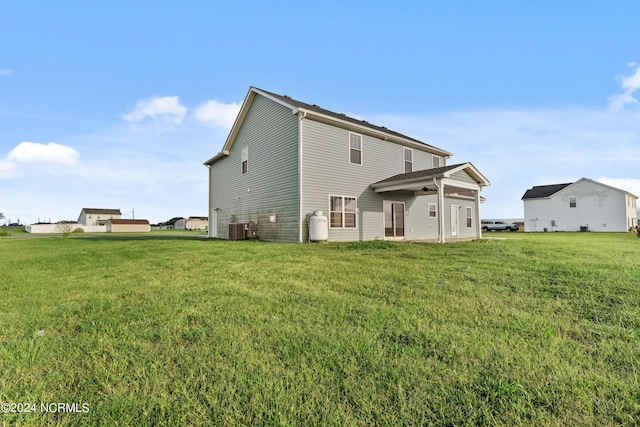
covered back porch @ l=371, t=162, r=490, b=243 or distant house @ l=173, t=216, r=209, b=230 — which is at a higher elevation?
covered back porch @ l=371, t=162, r=490, b=243

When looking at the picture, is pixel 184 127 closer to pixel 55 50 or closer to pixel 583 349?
pixel 55 50

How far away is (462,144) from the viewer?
18500 millimetres

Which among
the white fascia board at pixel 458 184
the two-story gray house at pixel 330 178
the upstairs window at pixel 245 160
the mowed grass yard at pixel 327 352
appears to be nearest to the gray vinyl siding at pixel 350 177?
the two-story gray house at pixel 330 178

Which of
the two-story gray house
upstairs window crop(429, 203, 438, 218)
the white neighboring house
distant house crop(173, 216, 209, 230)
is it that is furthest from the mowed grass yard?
distant house crop(173, 216, 209, 230)

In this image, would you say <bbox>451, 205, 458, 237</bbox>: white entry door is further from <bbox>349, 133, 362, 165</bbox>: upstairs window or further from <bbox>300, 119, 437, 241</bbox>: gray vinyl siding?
<bbox>349, 133, 362, 165</bbox>: upstairs window

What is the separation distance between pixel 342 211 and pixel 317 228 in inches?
77.5

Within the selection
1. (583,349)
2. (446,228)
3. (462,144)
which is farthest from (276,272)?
(462,144)

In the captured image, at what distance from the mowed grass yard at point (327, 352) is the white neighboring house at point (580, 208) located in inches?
1478

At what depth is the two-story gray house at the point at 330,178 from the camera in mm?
12266

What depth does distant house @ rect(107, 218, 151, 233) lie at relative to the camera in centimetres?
4853

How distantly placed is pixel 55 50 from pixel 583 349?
55.4 feet

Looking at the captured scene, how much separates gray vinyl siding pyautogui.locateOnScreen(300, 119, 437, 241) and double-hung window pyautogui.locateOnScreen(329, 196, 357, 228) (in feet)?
0.66

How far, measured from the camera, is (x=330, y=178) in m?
12.8

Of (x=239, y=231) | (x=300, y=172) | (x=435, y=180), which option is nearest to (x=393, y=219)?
(x=435, y=180)
